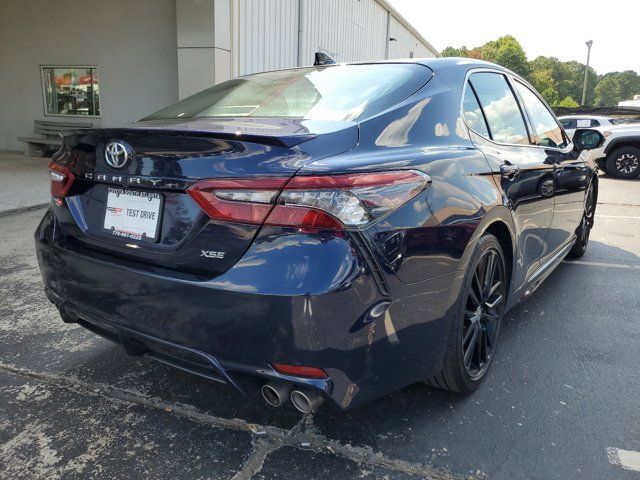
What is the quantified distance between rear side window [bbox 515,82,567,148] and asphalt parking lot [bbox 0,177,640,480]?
134 centimetres

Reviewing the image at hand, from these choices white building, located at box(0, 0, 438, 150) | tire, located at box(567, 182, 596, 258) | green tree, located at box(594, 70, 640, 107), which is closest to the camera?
tire, located at box(567, 182, 596, 258)

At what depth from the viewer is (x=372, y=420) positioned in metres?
2.41

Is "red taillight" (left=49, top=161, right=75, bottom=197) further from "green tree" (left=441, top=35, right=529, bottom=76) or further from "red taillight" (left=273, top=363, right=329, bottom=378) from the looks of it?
"green tree" (left=441, top=35, right=529, bottom=76)

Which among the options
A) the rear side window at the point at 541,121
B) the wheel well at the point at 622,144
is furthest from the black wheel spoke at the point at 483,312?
the wheel well at the point at 622,144

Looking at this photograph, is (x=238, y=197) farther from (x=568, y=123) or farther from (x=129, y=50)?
(x=568, y=123)

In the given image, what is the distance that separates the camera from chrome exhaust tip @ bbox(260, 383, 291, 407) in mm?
1845

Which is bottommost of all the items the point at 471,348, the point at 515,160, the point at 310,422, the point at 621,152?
the point at 310,422

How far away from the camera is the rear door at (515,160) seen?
270cm

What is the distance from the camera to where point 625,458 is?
217 centimetres

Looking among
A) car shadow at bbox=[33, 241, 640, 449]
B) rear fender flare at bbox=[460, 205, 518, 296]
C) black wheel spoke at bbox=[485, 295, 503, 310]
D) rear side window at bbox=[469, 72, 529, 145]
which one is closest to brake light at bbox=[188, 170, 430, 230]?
rear fender flare at bbox=[460, 205, 518, 296]

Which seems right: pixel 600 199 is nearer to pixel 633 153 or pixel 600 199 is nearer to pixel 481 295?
pixel 633 153

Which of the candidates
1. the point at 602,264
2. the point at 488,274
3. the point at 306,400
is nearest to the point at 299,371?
the point at 306,400

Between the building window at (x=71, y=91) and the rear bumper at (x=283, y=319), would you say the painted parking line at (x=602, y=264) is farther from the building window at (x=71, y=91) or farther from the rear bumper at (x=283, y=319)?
the building window at (x=71, y=91)

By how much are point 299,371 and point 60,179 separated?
1.45m
